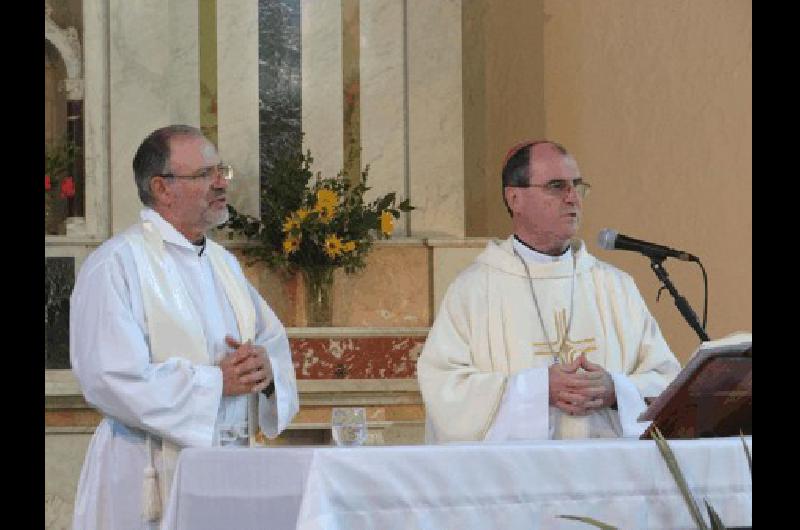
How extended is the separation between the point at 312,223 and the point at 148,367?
2706mm

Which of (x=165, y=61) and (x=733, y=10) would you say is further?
(x=733, y=10)

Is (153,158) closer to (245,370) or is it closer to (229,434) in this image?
(245,370)

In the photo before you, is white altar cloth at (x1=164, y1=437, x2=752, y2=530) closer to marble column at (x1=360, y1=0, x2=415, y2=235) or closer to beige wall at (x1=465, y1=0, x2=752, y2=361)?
marble column at (x1=360, y1=0, x2=415, y2=235)

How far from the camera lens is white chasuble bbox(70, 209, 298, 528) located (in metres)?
3.83

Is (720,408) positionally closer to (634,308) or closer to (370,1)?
(634,308)

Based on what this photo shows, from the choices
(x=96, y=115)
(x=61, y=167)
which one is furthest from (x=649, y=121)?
(x=61, y=167)

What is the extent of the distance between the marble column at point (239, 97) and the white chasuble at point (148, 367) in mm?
2563

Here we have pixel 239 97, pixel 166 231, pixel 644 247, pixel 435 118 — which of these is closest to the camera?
pixel 644 247

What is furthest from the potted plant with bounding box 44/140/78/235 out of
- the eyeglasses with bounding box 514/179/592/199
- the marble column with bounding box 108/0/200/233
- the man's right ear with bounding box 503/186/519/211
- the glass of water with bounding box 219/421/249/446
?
the glass of water with bounding box 219/421/249/446

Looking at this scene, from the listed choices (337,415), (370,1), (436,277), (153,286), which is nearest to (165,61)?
(370,1)

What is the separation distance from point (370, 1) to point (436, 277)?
151 centimetres

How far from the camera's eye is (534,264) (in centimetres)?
448

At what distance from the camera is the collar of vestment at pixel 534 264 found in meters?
4.47
